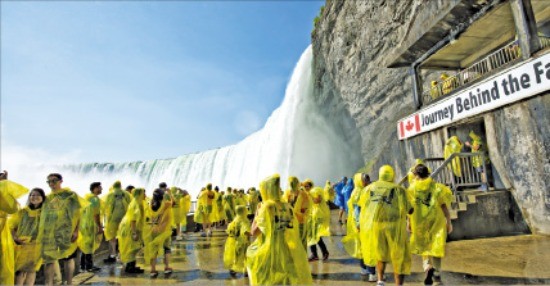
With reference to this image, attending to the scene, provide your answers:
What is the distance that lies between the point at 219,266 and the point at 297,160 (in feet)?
90.1

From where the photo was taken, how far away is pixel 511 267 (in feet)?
16.5

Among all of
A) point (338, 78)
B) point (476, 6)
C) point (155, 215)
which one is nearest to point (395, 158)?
point (476, 6)

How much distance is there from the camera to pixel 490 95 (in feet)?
27.5

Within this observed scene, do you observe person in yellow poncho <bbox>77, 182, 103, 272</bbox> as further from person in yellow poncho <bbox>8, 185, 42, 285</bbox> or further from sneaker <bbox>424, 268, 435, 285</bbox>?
sneaker <bbox>424, 268, 435, 285</bbox>

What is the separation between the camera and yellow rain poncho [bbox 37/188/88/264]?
435 cm

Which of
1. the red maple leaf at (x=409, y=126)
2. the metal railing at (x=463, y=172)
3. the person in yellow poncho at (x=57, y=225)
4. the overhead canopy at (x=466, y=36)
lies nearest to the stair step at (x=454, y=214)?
the metal railing at (x=463, y=172)

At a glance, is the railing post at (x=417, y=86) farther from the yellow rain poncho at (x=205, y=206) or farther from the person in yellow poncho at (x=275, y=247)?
the person in yellow poncho at (x=275, y=247)

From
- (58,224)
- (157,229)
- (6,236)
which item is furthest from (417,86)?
(6,236)

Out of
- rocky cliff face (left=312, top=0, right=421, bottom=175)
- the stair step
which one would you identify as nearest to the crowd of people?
the stair step

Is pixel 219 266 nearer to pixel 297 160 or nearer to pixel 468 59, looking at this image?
pixel 468 59

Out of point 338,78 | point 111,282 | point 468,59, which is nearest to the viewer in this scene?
point 111,282

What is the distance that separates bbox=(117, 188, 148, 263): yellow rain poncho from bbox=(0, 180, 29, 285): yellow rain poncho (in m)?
2.53

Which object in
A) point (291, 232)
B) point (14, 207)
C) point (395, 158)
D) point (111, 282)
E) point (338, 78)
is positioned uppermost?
point (338, 78)

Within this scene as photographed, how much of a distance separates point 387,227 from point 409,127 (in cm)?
927
